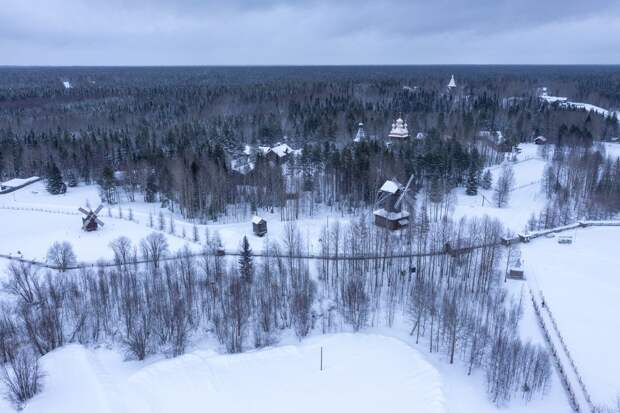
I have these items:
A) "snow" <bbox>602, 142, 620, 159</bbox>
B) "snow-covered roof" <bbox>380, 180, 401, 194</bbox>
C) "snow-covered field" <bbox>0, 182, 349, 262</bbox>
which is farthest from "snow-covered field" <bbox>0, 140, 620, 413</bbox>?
"snow" <bbox>602, 142, 620, 159</bbox>

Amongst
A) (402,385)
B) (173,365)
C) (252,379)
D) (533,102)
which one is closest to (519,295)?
(402,385)

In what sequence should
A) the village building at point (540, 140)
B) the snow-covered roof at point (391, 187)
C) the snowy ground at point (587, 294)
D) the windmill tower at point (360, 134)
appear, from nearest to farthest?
the snowy ground at point (587, 294)
the snow-covered roof at point (391, 187)
the windmill tower at point (360, 134)
the village building at point (540, 140)

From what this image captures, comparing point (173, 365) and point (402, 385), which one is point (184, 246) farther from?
point (402, 385)

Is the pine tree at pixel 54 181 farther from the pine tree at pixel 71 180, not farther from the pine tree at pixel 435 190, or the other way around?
the pine tree at pixel 435 190

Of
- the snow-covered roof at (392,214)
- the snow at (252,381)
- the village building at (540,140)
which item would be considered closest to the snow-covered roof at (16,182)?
the snow at (252,381)

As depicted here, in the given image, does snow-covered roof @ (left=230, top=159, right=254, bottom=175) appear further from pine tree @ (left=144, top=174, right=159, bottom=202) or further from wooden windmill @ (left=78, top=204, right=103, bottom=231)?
wooden windmill @ (left=78, top=204, right=103, bottom=231)
